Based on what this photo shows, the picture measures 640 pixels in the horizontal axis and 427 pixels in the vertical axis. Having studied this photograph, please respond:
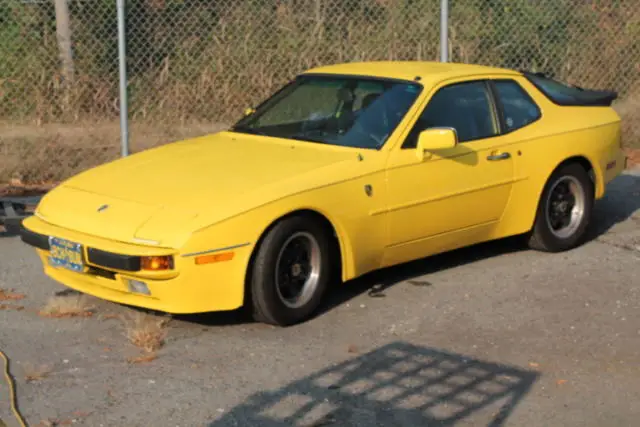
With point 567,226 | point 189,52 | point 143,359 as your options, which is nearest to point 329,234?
point 143,359

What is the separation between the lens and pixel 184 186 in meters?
7.09

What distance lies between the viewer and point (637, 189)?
446 inches

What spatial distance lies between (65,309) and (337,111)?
2.27 m

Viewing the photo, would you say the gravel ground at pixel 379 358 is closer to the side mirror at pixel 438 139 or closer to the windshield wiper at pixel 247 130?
the side mirror at pixel 438 139

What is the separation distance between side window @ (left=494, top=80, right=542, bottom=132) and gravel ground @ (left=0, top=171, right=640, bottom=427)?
104cm

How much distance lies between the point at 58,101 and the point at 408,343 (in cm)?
603

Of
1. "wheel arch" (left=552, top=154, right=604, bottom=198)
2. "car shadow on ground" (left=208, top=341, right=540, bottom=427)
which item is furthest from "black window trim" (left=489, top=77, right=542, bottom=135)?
"car shadow on ground" (left=208, top=341, right=540, bottom=427)

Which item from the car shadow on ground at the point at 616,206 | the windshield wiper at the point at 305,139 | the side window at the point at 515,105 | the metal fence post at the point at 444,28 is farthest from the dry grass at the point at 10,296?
the metal fence post at the point at 444,28

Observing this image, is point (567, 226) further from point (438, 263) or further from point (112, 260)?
point (112, 260)

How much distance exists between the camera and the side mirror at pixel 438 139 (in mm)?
7555

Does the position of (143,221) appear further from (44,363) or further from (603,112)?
(603,112)

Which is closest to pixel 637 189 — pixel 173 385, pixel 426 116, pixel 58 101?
pixel 426 116

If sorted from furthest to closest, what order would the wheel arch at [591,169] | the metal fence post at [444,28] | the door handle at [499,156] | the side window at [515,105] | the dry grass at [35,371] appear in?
the metal fence post at [444,28] < the wheel arch at [591,169] < the side window at [515,105] < the door handle at [499,156] < the dry grass at [35,371]

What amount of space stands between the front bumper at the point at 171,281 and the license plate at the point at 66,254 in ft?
0.12
